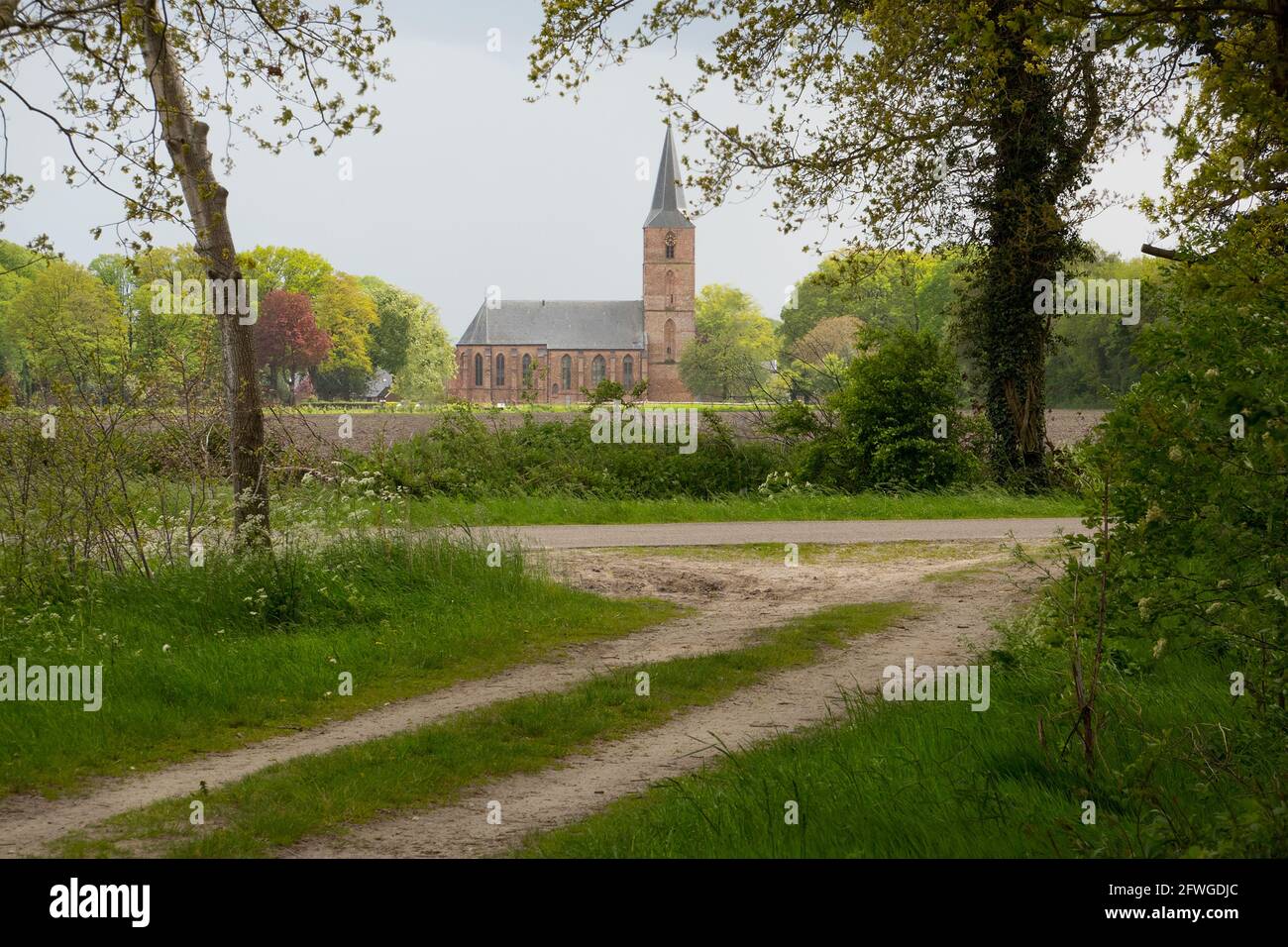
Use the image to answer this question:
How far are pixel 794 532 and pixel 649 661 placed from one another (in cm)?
804

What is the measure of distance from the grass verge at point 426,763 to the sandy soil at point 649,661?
22 cm

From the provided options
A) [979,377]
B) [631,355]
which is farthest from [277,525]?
[631,355]

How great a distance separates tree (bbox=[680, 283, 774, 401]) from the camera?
343 ft

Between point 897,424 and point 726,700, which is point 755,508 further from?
point 726,700

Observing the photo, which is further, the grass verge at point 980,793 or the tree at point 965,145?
the tree at point 965,145

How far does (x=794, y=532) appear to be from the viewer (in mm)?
17016

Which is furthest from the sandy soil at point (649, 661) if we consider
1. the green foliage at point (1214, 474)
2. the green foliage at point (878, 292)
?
the green foliage at point (878, 292)

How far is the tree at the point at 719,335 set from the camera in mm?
104562

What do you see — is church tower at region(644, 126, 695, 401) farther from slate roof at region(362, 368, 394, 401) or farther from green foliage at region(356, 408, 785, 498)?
green foliage at region(356, 408, 785, 498)

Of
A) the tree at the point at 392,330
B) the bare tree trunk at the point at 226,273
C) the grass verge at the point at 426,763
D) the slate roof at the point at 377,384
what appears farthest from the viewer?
the slate roof at the point at 377,384

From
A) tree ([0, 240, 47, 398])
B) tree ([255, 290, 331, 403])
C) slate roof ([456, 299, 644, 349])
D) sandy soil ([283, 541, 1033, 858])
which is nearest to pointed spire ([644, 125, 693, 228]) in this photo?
slate roof ([456, 299, 644, 349])

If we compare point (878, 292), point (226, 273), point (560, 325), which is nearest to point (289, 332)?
point (878, 292)

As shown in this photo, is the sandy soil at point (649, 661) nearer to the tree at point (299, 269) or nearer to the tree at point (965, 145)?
the tree at point (965, 145)

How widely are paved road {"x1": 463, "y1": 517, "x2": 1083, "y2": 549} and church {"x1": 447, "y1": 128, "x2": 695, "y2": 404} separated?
104 metres
